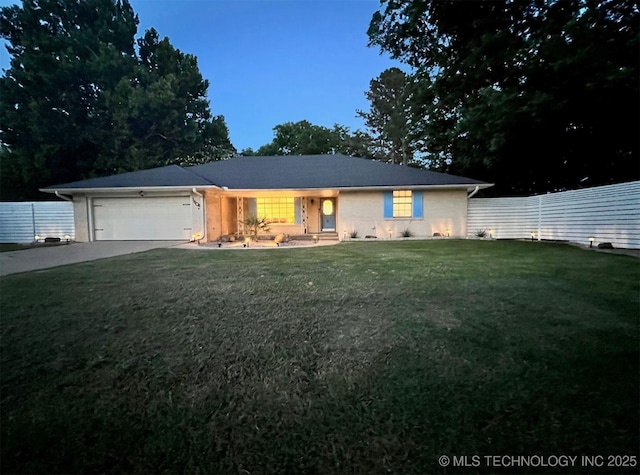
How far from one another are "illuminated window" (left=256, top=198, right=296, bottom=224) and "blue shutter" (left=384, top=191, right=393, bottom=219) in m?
4.17

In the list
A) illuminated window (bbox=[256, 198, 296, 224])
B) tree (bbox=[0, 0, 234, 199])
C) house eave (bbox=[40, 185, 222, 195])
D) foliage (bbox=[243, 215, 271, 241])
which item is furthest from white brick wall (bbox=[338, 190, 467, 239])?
tree (bbox=[0, 0, 234, 199])

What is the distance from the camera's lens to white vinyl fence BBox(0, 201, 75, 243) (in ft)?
38.1

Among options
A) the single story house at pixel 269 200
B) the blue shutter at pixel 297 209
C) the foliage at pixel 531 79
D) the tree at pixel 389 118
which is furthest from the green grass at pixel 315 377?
the tree at pixel 389 118

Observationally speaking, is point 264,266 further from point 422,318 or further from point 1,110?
point 1,110

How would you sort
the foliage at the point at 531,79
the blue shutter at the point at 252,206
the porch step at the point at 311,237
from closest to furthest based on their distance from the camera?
the foliage at the point at 531,79
the porch step at the point at 311,237
the blue shutter at the point at 252,206

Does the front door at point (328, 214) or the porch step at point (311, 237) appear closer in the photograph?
the porch step at point (311, 237)

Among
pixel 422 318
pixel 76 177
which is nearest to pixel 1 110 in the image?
pixel 76 177

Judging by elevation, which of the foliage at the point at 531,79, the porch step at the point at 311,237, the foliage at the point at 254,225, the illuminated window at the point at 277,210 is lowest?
the porch step at the point at 311,237

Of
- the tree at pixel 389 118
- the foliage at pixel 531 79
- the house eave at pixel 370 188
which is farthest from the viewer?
the tree at pixel 389 118

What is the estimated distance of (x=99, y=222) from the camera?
11.3m

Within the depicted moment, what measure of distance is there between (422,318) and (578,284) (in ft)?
8.81

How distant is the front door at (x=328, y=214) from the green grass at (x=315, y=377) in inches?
399

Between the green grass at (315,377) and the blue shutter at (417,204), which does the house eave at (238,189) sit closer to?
the blue shutter at (417,204)

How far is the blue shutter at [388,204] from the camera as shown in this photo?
38.6ft
